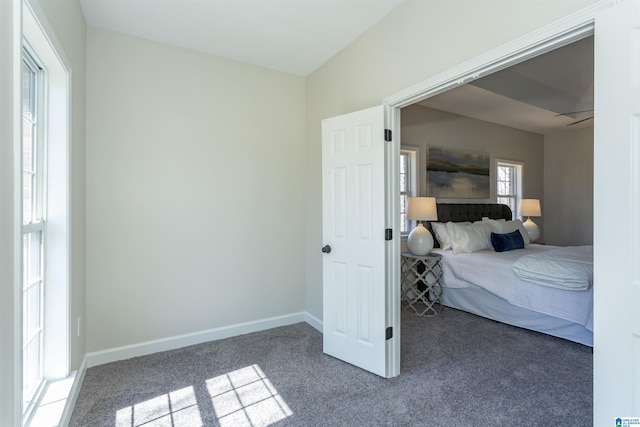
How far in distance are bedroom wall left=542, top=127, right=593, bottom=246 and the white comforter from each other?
3.31 m

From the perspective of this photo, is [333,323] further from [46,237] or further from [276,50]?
[276,50]

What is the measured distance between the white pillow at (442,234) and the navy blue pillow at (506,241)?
1.98 ft

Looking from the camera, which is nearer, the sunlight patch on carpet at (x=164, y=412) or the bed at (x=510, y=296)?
the sunlight patch on carpet at (x=164, y=412)

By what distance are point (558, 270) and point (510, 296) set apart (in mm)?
540

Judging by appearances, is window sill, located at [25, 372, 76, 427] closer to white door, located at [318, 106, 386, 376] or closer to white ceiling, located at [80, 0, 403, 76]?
white door, located at [318, 106, 386, 376]

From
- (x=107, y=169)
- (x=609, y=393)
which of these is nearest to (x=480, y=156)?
(x=609, y=393)

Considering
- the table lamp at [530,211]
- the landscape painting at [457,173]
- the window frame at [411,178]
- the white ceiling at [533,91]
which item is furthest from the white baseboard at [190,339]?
the table lamp at [530,211]

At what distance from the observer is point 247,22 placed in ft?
8.23

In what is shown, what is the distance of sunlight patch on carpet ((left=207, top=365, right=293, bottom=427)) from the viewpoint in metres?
1.88

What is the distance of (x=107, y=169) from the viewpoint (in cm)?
258

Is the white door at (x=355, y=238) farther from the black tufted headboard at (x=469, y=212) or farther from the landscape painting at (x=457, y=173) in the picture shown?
the landscape painting at (x=457, y=173)

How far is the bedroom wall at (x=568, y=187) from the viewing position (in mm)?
5973

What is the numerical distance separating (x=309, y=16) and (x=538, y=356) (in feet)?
11.0

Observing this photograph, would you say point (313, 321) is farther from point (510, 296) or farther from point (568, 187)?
point (568, 187)
